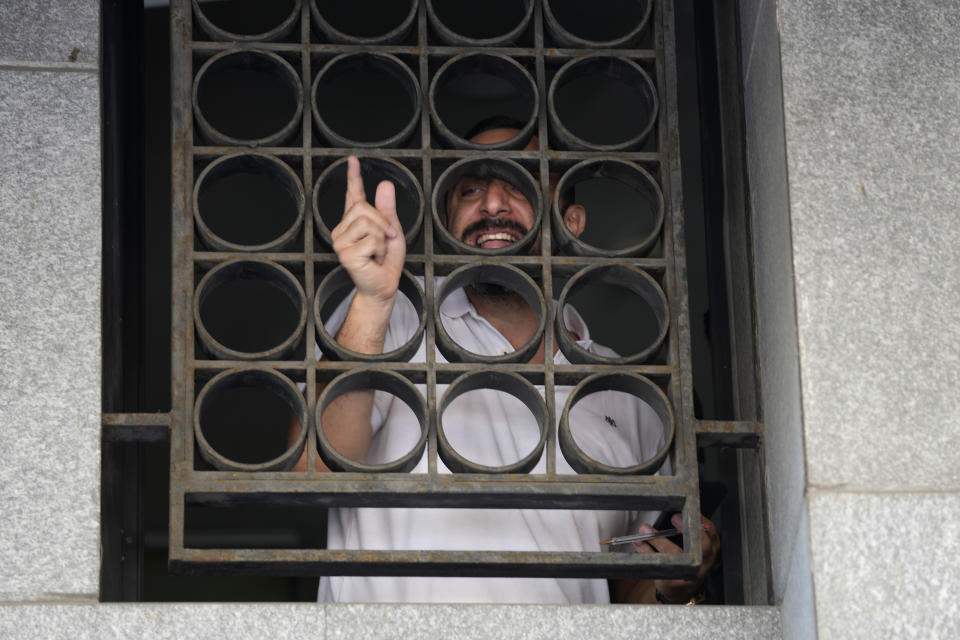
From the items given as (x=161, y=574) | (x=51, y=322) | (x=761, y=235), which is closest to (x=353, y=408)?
(x=51, y=322)

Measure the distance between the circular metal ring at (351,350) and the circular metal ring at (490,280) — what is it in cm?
5

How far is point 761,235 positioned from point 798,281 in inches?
15.5

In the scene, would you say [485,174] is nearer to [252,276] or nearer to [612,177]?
[612,177]

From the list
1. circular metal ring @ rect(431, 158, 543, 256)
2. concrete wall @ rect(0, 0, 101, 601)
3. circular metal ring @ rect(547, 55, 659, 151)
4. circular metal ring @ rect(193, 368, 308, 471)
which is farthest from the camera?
circular metal ring @ rect(547, 55, 659, 151)

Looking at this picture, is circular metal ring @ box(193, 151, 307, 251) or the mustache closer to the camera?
circular metal ring @ box(193, 151, 307, 251)

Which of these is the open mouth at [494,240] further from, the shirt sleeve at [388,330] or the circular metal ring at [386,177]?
the circular metal ring at [386,177]

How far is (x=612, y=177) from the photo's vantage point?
132 inches

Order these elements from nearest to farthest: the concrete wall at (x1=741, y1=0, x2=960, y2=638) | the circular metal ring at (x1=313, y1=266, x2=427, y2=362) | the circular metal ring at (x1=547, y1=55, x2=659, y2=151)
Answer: the concrete wall at (x1=741, y1=0, x2=960, y2=638) → the circular metal ring at (x1=313, y1=266, x2=427, y2=362) → the circular metal ring at (x1=547, y1=55, x2=659, y2=151)

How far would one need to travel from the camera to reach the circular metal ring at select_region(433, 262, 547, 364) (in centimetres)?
314

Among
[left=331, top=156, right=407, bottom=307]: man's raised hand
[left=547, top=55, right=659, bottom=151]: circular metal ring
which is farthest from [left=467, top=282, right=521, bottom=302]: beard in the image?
[left=331, top=156, right=407, bottom=307]: man's raised hand

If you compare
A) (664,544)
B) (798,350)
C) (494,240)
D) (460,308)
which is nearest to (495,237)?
(494,240)

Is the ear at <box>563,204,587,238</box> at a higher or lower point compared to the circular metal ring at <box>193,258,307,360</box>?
higher

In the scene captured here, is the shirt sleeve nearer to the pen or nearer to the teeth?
the teeth

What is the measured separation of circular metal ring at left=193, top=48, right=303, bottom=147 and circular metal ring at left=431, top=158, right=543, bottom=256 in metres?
0.40
